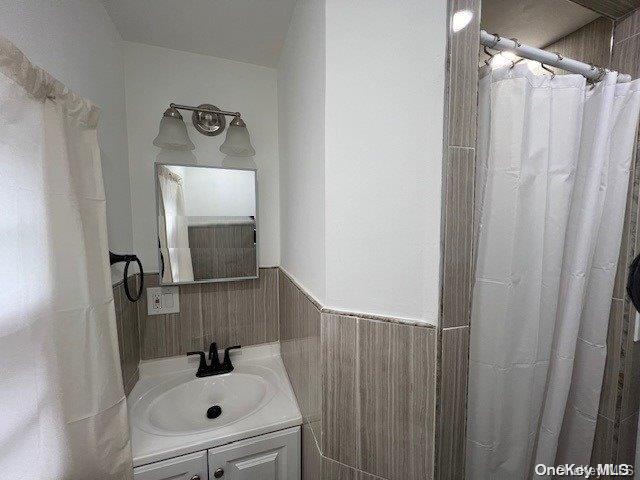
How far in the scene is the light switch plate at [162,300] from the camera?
3.88ft

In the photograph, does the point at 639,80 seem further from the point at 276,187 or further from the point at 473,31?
the point at 276,187

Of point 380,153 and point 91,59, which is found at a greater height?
point 91,59

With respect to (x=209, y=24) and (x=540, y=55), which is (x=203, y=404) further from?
(x=540, y=55)

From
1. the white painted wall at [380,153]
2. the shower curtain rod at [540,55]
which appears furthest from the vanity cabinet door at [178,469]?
the shower curtain rod at [540,55]

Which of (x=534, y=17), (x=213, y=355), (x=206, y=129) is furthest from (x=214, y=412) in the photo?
(x=534, y=17)

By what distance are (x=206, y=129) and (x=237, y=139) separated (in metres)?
0.18

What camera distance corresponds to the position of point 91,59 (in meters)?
0.85

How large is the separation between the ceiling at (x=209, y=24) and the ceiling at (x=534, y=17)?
0.76 meters

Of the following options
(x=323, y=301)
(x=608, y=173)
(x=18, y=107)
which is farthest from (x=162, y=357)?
(x=608, y=173)

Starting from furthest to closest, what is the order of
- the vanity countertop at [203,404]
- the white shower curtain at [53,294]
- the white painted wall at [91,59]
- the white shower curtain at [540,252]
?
1. the vanity countertop at [203,404]
2. the white shower curtain at [540,252]
3. the white painted wall at [91,59]
4. the white shower curtain at [53,294]

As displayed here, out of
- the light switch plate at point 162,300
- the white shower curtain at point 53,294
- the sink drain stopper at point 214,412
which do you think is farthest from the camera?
the light switch plate at point 162,300

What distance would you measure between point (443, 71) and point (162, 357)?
1605 millimetres

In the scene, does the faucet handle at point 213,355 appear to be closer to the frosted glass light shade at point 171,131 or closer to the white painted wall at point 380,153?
the white painted wall at point 380,153

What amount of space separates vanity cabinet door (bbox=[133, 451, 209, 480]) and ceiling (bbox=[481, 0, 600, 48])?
1847 mm
